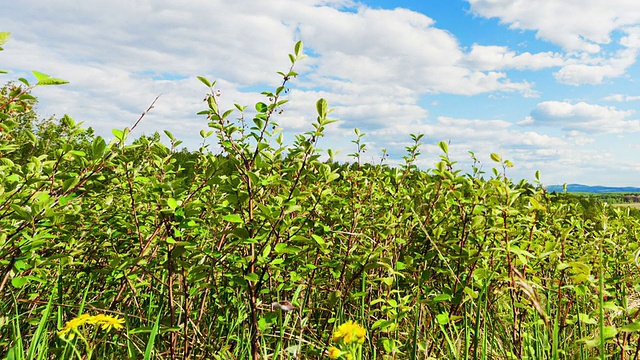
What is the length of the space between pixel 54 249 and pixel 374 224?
2152mm

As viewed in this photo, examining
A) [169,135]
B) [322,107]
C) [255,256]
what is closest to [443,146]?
[322,107]

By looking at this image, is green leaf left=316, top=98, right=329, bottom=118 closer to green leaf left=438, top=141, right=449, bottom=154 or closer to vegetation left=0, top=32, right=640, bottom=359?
vegetation left=0, top=32, right=640, bottom=359

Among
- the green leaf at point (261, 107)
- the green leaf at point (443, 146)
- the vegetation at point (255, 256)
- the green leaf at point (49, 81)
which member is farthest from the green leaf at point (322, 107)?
the green leaf at point (49, 81)

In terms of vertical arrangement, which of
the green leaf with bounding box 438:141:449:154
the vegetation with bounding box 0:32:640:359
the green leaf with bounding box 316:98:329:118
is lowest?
the vegetation with bounding box 0:32:640:359

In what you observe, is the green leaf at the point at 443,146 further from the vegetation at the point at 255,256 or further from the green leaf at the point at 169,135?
the green leaf at the point at 169,135

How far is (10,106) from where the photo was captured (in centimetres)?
206

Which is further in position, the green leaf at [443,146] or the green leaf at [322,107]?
the green leaf at [443,146]

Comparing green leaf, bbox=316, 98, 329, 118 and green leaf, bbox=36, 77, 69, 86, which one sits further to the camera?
green leaf, bbox=316, 98, 329, 118

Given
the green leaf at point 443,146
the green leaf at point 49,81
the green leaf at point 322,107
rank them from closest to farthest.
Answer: the green leaf at point 49,81
the green leaf at point 322,107
the green leaf at point 443,146

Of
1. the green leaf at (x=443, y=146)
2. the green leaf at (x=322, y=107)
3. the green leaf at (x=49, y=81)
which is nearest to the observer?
the green leaf at (x=49, y=81)

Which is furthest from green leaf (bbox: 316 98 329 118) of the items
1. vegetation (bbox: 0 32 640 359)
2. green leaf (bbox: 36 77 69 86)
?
green leaf (bbox: 36 77 69 86)

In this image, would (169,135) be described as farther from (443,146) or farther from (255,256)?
(443,146)

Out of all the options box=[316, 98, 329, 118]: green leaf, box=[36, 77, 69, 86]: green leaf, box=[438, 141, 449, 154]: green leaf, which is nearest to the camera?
box=[36, 77, 69, 86]: green leaf

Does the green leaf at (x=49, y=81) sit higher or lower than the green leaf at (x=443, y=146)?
higher
